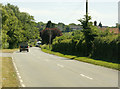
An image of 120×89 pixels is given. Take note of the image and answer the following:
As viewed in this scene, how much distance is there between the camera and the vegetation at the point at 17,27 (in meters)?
85.2

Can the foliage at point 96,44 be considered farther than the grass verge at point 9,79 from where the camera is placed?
Yes

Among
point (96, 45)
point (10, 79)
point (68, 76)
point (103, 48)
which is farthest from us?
point (96, 45)

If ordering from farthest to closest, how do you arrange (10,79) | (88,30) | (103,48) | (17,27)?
(17,27), (88,30), (103,48), (10,79)

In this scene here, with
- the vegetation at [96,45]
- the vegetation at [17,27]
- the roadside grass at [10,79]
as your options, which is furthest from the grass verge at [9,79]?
the vegetation at [17,27]

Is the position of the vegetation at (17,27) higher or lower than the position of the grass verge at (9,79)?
higher

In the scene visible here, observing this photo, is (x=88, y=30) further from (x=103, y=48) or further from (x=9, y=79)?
(x=9, y=79)

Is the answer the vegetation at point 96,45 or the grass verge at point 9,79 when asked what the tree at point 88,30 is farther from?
the grass verge at point 9,79

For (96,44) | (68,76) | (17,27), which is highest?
(17,27)

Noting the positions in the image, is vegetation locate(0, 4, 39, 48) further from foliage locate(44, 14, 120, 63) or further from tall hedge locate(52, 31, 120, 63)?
tall hedge locate(52, 31, 120, 63)

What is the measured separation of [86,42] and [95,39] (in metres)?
1.99

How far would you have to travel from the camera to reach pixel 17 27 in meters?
88.6

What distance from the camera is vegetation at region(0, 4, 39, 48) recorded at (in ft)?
280

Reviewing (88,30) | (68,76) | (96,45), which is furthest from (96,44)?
(68,76)

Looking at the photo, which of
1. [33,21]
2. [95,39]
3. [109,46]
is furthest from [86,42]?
[33,21]
